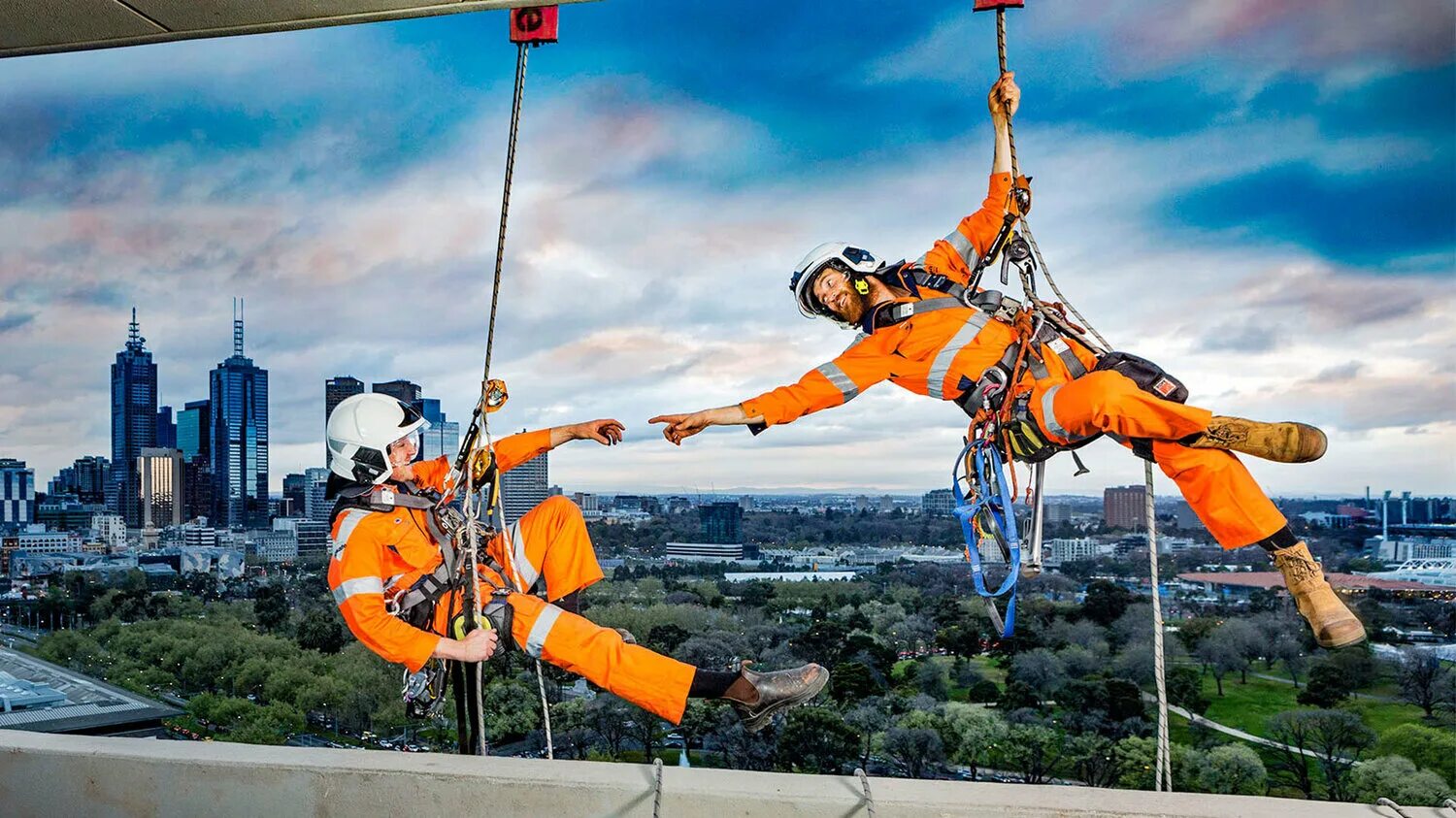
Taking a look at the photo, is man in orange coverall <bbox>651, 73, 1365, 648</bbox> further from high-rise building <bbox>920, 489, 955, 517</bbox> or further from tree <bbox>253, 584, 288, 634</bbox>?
tree <bbox>253, 584, 288, 634</bbox>

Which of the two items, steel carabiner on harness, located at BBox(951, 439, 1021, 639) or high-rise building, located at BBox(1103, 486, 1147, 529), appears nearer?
steel carabiner on harness, located at BBox(951, 439, 1021, 639)

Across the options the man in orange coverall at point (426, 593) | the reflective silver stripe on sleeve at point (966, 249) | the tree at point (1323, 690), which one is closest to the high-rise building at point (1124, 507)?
the reflective silver stripe on sleeve at point (966, 249)

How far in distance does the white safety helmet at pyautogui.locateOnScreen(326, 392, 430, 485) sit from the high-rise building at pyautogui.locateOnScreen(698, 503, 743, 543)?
1.51m

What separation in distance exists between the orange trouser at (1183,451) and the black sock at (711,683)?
1.27 meters

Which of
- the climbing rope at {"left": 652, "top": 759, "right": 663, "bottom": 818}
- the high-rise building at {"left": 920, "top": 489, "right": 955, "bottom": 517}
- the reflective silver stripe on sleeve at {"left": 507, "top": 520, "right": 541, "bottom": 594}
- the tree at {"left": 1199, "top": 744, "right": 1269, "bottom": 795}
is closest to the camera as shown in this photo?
the climbing rope at {"left": 652, "top": 759, "right": 663, "bottom": 818}

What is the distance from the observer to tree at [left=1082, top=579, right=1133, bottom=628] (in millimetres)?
4055

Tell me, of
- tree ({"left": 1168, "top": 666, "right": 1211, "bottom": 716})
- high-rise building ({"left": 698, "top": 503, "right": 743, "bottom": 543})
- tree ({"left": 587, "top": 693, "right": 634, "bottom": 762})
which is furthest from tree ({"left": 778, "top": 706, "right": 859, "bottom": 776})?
tree ({"left": 1168, "top": 666, "right": 1211, "bottom": 716})

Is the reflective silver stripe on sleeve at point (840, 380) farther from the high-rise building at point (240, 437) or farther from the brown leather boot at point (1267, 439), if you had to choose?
the high-rise building at point (240, 437)

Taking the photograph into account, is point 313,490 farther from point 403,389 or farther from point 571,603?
point 571,603

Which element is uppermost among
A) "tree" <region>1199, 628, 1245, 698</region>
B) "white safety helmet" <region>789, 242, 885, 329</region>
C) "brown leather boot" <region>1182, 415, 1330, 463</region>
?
"white safety helmet" <region>789, 242, 885, 329</region>

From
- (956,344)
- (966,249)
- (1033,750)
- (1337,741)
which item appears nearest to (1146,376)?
(956,344)

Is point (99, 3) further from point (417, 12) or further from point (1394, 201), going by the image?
point (1394, 201)

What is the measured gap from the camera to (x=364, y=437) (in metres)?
2.92

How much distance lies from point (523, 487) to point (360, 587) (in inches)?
26.5
